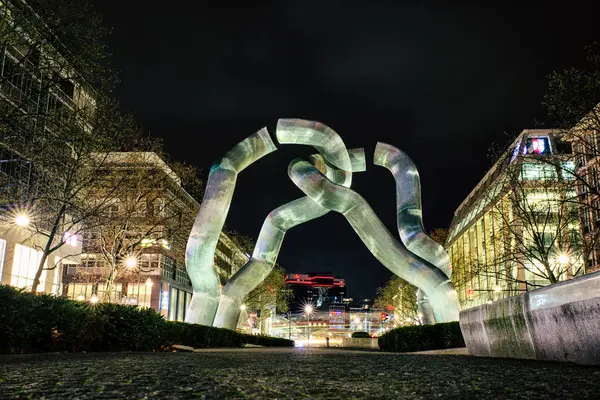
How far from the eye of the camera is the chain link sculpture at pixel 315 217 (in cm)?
2203

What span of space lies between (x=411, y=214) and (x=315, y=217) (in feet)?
14.8

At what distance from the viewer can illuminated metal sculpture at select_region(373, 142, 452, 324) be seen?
22.4 meters

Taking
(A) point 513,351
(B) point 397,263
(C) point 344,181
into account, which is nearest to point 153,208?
(C) point 344,181

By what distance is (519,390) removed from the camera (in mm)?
4137

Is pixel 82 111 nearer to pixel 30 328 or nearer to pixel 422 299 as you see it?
pixel 30 328

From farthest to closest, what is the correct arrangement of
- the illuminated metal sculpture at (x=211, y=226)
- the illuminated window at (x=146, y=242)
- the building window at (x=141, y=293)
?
the building window at (x=141, y=293)
the illuminated window at (x=146, y=242)
the illuminated metal sculpture at (x=211, y=226)

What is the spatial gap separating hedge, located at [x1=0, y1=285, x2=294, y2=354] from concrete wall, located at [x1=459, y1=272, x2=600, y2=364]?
29.9ft

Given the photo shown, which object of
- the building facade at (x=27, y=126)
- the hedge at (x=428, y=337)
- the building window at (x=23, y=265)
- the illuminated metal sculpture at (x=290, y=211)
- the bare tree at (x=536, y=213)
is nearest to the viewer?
the building facade at (x=27, y=126)

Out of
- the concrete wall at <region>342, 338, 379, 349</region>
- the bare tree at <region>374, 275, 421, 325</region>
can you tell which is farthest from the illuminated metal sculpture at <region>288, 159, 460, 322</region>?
the bare tree at <region>374, 275, 421, 325</region>

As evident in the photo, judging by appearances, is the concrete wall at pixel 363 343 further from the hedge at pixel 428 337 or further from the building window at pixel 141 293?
the building window at pixel 141 293

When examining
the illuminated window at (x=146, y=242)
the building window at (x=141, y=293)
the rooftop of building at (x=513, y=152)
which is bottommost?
the building window at (x=141, y=293)

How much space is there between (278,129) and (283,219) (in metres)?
4.08

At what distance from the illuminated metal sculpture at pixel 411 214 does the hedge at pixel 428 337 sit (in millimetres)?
1951

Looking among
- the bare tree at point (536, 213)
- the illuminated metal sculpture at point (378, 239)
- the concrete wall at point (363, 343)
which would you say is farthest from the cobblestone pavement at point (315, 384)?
the concrete wall at point (363, 343)
